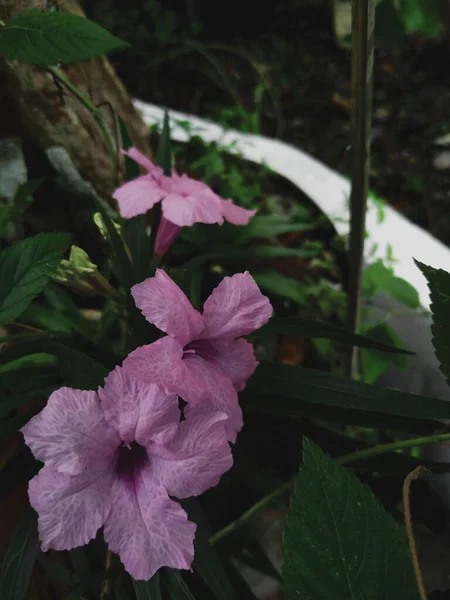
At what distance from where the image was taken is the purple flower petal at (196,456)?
460mm

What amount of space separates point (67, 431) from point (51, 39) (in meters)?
0.41

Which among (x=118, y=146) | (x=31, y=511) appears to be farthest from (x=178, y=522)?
(x=118, y=146)

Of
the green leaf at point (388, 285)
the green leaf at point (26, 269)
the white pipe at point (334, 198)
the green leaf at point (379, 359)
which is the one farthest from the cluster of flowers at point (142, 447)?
the white pipe at point (334, 198)

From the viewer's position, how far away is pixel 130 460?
0.51 m

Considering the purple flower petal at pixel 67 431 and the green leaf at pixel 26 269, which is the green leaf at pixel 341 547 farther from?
the green leaf at pixel 26 269

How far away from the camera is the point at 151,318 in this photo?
0.49 metres

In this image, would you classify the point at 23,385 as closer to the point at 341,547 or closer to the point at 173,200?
the point at 173,200

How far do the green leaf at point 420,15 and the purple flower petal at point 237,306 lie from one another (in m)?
0.61

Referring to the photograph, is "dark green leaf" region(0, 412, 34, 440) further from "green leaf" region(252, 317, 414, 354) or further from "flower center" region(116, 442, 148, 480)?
"green leaf" region(252, 317, 414, 354)

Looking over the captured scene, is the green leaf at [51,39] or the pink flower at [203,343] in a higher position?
the green leaf at [51,39]

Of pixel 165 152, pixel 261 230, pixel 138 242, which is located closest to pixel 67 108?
pixel 165 152

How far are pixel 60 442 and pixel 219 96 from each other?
1847 millimetres

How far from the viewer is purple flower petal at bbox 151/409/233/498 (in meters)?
0.46

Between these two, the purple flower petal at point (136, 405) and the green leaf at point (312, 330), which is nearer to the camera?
the purple flower petal at point (136, 405)
